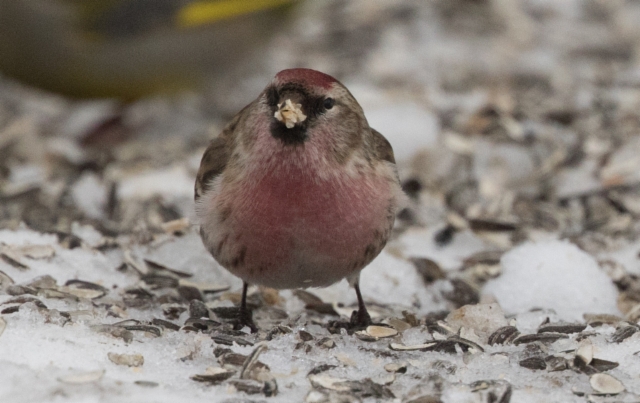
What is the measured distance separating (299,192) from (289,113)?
0.75 feet

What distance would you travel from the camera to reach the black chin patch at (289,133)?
246cm

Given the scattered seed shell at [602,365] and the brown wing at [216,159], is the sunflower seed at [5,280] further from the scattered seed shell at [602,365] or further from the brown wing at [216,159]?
the scattered seed shell at [602,365]

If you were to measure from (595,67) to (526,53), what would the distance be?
0.53 metres

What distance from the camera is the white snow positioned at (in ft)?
10.2

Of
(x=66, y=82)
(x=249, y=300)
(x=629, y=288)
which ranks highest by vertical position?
(x=66, y=82)

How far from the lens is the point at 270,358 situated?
95.4 inches

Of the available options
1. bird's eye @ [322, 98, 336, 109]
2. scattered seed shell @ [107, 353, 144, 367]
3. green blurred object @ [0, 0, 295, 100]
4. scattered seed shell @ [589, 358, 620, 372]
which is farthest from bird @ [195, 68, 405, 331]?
green blurred object @ [0, 0, 295, 100]

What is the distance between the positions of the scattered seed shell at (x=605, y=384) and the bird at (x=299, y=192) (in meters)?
0.72

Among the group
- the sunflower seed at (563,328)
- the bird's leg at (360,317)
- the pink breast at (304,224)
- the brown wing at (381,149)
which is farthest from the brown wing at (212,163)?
the sunflower seed at (563,328)

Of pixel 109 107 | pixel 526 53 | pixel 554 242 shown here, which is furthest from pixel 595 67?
pixel 109 107

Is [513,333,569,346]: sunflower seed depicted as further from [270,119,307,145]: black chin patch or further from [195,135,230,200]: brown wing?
[195,135,230,200]: brown wing

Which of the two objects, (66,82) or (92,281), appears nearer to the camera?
(92,281)

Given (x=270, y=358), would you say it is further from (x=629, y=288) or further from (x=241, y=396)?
(x=629, y=288)

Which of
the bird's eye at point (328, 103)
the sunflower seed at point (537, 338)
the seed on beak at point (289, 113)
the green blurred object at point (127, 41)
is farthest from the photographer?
the green blurred object at point (127, 41)
